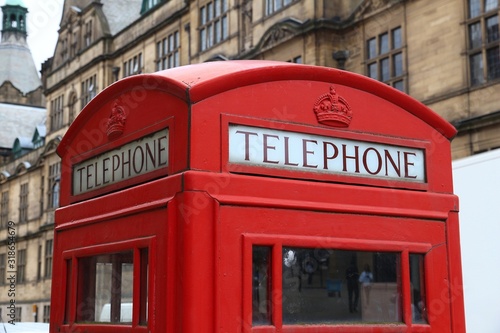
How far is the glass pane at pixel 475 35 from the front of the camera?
59.0ft

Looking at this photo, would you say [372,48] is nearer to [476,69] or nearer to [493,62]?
[476,69]

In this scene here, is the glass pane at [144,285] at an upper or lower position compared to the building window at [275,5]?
lower

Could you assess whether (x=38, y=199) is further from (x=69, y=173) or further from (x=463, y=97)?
(x=69, y=173)

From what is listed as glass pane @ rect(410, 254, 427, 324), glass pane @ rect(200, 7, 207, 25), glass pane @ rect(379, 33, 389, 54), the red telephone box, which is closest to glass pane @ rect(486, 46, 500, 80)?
glass pane @ rect(379, 33, 389, 54)

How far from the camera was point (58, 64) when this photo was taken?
41.8m

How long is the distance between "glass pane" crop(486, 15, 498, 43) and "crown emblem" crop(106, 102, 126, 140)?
597 inches

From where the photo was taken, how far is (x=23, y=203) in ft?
152

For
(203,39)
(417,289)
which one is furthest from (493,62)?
(417,289)

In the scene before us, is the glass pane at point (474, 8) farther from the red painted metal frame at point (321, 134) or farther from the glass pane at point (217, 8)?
the red painted metal frame at point (321, 134)

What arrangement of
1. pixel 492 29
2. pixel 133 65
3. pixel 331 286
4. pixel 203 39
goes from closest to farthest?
pixel 331 286 < pixel 492 29 < pixel 203 39 < pixel 133 65

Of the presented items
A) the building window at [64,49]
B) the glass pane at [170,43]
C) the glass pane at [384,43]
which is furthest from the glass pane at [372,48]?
the building window at [64,49]

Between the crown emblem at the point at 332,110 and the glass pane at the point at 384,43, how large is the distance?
17.5 metres

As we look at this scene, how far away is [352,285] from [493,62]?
15243 mm

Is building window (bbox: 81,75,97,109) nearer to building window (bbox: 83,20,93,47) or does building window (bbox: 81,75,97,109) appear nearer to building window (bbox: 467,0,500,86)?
building window (bbox: 83,20,93,47)
